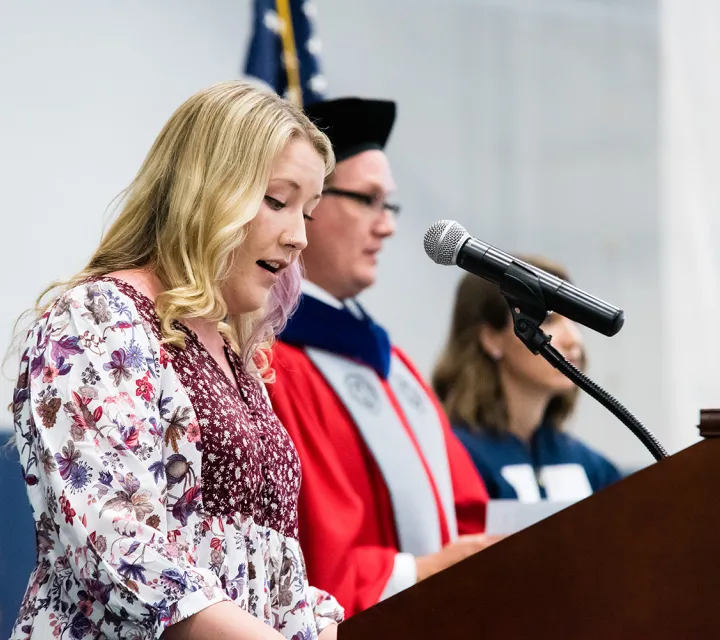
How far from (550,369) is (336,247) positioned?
1135mm

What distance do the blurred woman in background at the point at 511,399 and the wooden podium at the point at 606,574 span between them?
250 cm

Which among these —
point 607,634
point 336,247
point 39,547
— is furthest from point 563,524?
point 336,247

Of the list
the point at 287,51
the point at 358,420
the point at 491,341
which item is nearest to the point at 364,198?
the point at 358,420

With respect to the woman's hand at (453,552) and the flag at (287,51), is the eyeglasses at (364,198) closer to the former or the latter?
the flag at (287,51)

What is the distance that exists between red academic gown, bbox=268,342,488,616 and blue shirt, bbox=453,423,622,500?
66cm

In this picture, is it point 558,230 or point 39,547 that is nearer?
point 39,547

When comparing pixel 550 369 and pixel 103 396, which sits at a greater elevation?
pixel 103 396

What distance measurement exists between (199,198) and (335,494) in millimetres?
1232

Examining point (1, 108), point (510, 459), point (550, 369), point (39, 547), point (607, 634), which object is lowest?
point (510, 459)

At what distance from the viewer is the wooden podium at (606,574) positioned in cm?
110

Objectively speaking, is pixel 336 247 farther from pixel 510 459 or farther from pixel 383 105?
pixel 510 459

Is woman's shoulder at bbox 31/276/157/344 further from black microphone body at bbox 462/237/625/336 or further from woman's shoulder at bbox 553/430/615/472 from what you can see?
woman's shoulder at bbox 553/430/615/472

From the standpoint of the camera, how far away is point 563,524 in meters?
1.13

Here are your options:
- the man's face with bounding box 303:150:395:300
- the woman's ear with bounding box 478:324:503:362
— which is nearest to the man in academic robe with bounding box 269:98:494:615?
the man's face with bounding box 303:150:395:300
